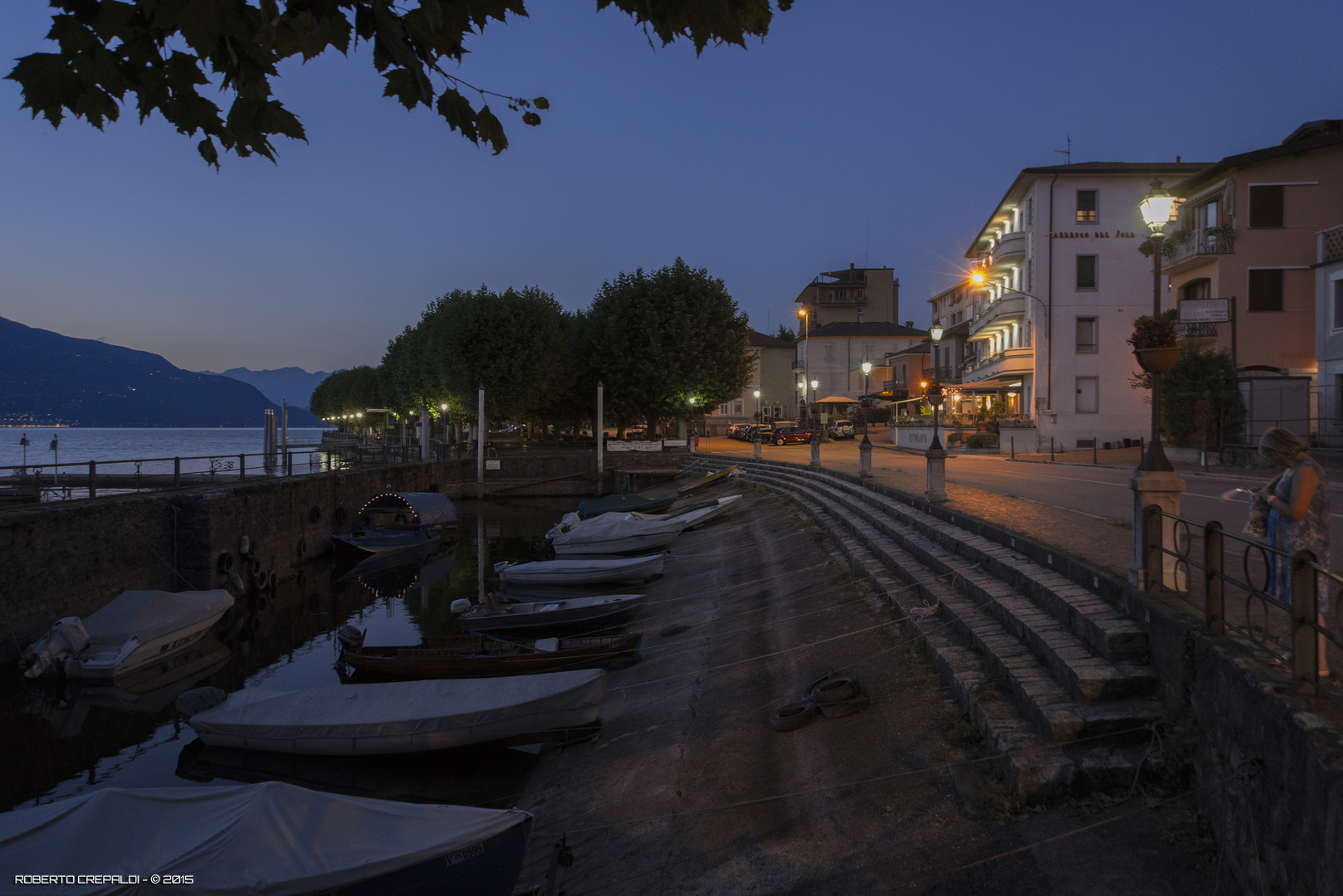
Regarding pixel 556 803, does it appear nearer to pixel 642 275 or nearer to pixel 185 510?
pixel 185 510

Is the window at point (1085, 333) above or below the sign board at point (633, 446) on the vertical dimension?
above

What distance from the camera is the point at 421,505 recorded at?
110ft

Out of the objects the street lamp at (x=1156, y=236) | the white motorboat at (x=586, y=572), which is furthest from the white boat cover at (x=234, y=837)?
the white motorboat at (x=586, y=572)

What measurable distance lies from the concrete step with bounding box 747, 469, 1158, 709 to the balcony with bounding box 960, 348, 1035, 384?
101 ft

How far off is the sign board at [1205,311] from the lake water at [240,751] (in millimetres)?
28874

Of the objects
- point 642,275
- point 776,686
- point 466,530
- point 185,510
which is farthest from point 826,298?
point 776,686

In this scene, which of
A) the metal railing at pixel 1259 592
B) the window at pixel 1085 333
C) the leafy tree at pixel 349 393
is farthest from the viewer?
the leafy tree at pixel 349 393

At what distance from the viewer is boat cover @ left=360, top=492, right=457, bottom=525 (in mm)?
33125

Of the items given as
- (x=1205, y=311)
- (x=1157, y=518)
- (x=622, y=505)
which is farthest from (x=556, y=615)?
(x=1205, y=311)

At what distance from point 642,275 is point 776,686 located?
4976cm

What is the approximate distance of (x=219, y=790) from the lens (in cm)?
644

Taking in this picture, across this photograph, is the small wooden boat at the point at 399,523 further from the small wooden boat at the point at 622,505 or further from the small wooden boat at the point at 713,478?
the small wooden boat at the point at 713,478

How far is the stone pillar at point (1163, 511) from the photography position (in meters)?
6.43

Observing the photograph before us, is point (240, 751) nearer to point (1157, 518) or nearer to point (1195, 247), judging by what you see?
point (1157, 518)
